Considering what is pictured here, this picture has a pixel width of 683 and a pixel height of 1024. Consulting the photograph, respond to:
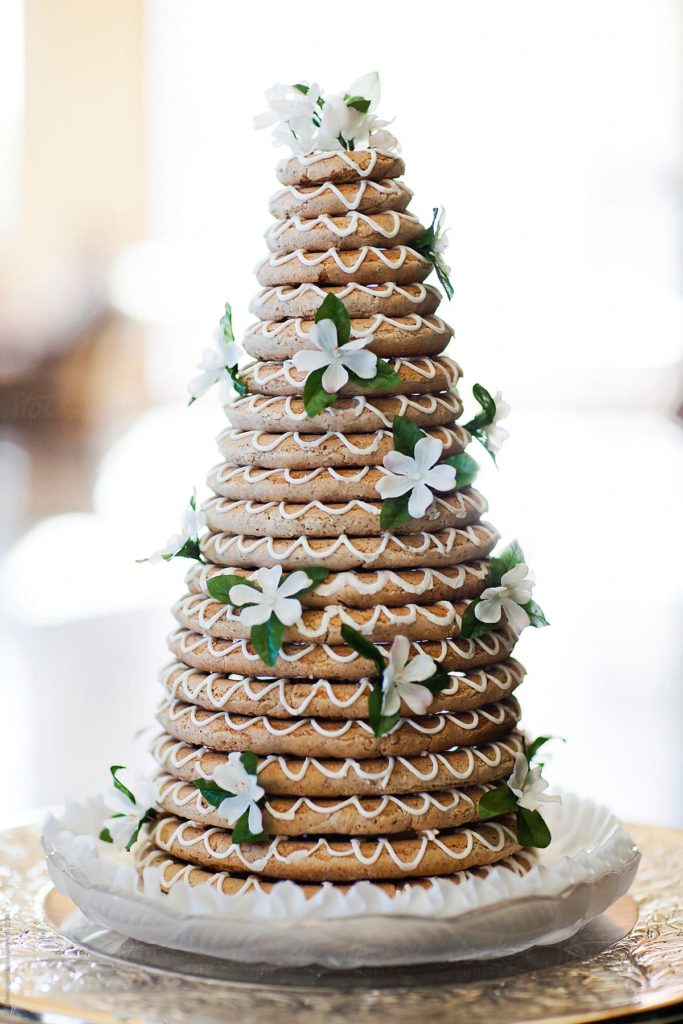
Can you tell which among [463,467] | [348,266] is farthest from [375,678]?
[348,266]

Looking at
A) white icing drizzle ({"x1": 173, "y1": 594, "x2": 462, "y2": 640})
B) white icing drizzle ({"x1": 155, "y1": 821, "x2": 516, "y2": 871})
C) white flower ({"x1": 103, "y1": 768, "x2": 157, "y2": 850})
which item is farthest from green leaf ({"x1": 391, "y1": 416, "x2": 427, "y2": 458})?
white flower ({"x1": 103, "y1": 768, "x2": 157, "y2": 850})

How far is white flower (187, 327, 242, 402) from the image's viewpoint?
2080 mm

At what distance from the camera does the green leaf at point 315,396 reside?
6.25ft

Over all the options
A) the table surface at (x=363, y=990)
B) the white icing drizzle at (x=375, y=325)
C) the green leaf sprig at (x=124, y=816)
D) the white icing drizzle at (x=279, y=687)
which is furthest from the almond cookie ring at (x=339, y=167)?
the table surface at (x=363, y=990)

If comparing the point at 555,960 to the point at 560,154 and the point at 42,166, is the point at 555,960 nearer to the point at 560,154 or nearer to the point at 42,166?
the point at 560,154

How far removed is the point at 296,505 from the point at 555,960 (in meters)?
0.73

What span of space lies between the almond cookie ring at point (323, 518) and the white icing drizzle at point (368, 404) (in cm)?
13

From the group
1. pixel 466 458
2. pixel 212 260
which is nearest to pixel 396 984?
pixel 466 458

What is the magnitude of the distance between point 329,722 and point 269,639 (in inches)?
5.9

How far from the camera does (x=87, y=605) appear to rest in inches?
259

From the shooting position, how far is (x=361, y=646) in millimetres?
1861

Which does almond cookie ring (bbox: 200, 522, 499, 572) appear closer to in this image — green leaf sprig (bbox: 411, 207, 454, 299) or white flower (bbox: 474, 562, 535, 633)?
white flower (bbox: 474, 562, 535, 633)

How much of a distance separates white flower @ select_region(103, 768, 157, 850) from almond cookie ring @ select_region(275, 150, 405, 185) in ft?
3.13

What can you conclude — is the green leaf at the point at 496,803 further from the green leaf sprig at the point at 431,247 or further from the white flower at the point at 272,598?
the green leaf sprig at the point at 431,247
